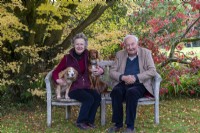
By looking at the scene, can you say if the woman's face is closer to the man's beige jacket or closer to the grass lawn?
the man's beige jacket

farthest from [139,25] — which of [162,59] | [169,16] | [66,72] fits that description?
[66,72]

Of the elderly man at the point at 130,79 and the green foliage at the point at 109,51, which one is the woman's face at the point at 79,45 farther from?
the green foliage at the point at 109,51

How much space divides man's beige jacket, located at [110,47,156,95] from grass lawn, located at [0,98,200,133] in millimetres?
610

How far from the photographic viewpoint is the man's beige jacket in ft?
16.9

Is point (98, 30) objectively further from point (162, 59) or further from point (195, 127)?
point (195, 127)

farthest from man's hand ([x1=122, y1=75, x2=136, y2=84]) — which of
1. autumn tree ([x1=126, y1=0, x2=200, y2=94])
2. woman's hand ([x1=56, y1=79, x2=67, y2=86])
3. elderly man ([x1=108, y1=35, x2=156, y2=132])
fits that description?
autumn tree ([x1=126, y1=0, x2=200, y2=94])

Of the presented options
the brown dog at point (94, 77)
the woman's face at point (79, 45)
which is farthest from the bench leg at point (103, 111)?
the woman's face at point (79, 45)

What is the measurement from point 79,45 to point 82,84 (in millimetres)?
574

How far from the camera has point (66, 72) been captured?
5.24 metres

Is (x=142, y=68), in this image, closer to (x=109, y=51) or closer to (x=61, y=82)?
(x=61, y=82)

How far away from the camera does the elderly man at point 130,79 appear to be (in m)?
4.92

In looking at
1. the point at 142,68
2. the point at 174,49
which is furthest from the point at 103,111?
the point at 174,49

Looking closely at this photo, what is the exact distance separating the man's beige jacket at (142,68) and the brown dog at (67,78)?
0.56m

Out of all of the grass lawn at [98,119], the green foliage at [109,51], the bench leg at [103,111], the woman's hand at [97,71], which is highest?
the green foliage at [109,51]
